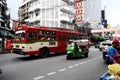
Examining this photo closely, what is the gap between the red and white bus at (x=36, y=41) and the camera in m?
18.1

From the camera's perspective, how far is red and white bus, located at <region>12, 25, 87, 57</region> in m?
18.1

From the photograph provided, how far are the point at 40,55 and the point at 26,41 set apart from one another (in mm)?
2284

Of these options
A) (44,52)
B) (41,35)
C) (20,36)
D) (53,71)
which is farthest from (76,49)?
(53,71)

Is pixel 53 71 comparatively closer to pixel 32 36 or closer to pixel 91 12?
pixel 32 36

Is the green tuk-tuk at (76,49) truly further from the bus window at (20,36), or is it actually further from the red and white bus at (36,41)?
the bus window at (20,36)

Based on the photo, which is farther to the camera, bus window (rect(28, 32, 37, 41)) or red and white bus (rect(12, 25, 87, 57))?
bus window (rect(28, 32, 37, 41))

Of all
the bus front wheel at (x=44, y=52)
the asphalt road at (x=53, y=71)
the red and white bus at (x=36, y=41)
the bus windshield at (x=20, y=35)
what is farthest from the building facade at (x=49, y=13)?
the asphalt road at (x=53, y=71)

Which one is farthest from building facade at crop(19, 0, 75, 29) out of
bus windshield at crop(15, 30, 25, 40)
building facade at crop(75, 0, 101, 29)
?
building facade at crop(75, 0, 101, 29)

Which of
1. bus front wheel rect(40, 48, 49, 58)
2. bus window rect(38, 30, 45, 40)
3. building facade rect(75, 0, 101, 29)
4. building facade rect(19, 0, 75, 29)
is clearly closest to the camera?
bus window rect(38, 30, 45, 40)

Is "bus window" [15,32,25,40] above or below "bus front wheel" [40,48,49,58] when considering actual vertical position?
above

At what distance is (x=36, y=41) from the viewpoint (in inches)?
743

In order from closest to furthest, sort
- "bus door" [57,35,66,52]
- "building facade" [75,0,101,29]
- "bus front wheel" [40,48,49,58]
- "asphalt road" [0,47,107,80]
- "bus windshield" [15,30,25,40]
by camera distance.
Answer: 1. "asphalt road" [0,47,107,80]
2. "bus windshield" [15,30,25,40]
3. "bus front wheel" [40,48,49,58]
4. "bus door" [57,35,66,52]
5. "building facade" [75,0,101,29]

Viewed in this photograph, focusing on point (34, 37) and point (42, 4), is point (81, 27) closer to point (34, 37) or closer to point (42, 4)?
point (42, 4)

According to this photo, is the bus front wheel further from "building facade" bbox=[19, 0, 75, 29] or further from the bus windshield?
"building facade" bbox=[19, 0, 75, 29]
